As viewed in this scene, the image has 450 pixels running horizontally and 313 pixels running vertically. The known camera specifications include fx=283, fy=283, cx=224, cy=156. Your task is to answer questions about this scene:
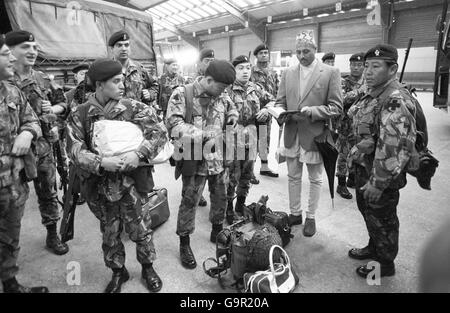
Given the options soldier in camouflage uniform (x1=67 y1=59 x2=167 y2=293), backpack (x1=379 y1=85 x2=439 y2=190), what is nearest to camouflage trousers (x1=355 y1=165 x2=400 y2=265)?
backpack (x1=379 y1=85 x2=439 y2=190)

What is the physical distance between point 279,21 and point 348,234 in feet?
53.5

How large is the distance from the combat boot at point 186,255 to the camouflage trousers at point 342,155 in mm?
2537

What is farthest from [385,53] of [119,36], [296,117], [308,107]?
[119,36]

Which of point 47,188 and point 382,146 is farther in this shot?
point 47,188

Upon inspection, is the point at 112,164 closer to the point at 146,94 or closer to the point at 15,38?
the point at 15,38

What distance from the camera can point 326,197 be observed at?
3.87 m

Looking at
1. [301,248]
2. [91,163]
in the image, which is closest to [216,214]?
[301,248]

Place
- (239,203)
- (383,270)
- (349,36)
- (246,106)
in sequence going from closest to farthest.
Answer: (383,270) → (239,203) → (246,106) → (349,36)

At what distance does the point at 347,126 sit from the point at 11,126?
402cm

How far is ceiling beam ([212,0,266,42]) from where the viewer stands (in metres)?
16.4

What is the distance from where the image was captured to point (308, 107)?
8.95ft

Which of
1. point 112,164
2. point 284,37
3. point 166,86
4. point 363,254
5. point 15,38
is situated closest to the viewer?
point 112,164

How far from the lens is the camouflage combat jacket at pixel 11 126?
6.15ft
